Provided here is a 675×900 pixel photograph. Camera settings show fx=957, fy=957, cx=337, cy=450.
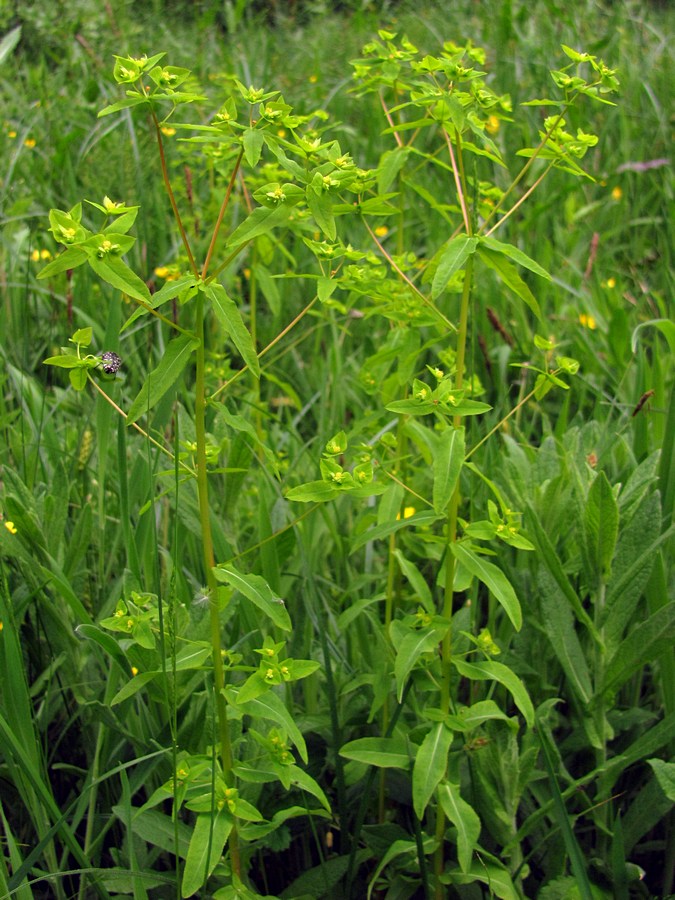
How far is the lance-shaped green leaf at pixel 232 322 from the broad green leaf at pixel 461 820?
26.9 inches

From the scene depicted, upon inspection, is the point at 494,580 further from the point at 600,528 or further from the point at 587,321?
the point at 587,321

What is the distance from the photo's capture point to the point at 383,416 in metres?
1.95

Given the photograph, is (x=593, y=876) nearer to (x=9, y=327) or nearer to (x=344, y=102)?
(x=9, y=327)

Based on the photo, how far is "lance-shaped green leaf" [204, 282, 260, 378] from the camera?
1143 millimetres

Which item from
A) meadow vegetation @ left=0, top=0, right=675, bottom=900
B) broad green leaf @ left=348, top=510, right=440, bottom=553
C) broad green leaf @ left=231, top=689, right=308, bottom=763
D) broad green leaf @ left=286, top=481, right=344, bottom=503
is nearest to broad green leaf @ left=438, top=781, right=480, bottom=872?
meadow vegetation @ left=0, top=0, right=675, bottom=900

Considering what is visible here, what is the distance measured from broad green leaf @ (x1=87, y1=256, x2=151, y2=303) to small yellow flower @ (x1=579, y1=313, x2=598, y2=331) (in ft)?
6.36

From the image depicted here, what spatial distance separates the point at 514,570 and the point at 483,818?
0.43 metres

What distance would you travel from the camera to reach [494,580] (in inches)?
51.8

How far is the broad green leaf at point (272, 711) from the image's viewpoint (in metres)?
1.22

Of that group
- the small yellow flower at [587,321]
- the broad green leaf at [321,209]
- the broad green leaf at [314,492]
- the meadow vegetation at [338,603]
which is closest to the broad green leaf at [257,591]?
the meadow vegetation at [338,603]

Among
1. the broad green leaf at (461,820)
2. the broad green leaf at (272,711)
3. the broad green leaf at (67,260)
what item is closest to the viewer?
the broad green leaf at (67,260)

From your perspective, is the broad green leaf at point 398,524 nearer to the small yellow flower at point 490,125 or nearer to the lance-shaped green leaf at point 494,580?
the lance-shaped green leaf at point 494,580

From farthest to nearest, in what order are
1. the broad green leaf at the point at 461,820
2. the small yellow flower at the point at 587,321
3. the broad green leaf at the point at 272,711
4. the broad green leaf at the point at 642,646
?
the small yellow flower at the point at 587,321 → the broad green leaf at the point at 642,646 → the broad green leaf at the point at 461,820 → the broad green leaf at the point at 272,711

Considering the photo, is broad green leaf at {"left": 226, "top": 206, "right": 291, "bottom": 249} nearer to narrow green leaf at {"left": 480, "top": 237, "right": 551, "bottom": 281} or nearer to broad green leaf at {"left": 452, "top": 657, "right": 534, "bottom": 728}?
narrow green leaf at {"left": 480, "top": 237, "right": 551, "bottom": 281}
